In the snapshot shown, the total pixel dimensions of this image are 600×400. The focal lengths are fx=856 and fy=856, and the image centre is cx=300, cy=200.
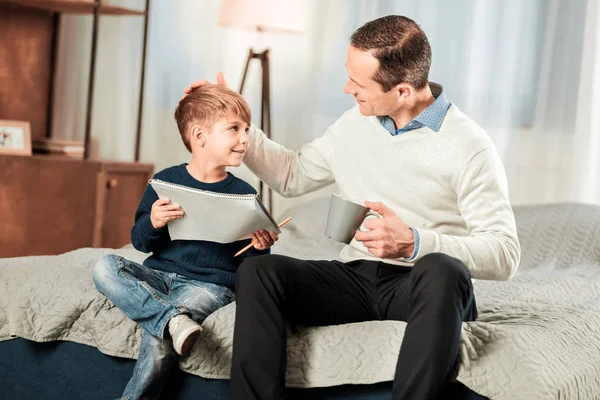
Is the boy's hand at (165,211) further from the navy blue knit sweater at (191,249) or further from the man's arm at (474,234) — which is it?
the man's arm at (474,234)

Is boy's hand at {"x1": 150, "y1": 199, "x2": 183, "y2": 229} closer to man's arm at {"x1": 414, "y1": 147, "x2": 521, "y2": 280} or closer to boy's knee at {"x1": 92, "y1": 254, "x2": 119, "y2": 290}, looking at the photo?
boy's knee at {"x1": 92, "y1": 254, "x2": 119, "y2": 290}

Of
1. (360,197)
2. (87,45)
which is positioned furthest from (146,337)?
(87,45)

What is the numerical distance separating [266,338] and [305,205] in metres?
1.57

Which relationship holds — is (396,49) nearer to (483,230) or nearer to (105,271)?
(483,230)

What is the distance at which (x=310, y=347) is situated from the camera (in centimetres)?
166

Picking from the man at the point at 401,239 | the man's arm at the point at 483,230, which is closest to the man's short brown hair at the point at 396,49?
the man at the point at 401,239

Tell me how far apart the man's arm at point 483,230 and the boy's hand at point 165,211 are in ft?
1.69

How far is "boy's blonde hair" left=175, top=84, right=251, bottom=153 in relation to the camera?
1.91 meters

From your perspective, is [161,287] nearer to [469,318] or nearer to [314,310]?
[314,310]

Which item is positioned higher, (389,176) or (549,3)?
(549,3)

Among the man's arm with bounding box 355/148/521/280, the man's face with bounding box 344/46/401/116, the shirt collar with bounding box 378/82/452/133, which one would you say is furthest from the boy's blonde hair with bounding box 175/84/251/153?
the man's arm with bounding box 355/148/521/280

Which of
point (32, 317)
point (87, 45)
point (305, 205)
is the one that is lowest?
point (32, 317)

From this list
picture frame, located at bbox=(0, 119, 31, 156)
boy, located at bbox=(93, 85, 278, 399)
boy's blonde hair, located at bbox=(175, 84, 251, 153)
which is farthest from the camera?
picture frame, located at bbox=(0, 119, 31, 156)

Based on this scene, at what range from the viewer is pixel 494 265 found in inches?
65.2
